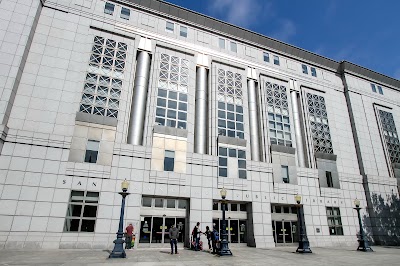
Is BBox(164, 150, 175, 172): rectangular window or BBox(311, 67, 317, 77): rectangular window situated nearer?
BBox(164, 150, 175, 172): rectangular window

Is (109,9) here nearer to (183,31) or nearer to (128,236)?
(183,31)

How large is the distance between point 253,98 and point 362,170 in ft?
58.3

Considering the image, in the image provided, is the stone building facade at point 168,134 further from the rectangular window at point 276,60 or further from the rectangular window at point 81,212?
the rectangular window at point 276,60

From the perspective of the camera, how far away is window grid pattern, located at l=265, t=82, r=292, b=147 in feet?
99.1

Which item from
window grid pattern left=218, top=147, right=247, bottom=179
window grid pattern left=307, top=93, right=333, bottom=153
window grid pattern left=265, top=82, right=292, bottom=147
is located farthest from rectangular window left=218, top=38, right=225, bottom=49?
window grid pattern left=218, top=147, right=247, bottom=179

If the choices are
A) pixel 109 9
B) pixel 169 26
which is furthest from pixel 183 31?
pixel 109 9

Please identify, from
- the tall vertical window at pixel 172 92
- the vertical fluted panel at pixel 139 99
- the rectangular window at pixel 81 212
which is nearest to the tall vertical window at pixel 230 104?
the tall vertical window at pixel 172 92

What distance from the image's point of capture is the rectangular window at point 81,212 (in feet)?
65.0

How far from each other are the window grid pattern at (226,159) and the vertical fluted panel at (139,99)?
851cm

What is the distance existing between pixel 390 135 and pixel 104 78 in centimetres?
4188

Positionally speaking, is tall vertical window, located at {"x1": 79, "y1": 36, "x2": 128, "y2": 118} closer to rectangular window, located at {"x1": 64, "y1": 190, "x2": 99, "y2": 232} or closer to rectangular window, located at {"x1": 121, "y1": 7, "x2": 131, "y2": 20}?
rectangular window, located at {"x1": 121, "y1": 7, "x2": 131, "y2": 20}

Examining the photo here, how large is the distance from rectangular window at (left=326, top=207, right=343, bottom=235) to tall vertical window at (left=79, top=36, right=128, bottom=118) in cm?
2642

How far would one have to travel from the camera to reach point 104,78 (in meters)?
25.1

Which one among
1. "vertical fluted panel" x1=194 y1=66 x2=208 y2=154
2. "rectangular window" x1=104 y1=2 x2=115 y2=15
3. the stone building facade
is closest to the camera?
the stone building facade
